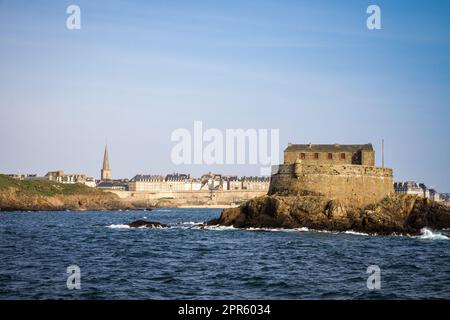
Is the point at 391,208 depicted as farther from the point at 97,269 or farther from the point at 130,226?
the point at 97,269

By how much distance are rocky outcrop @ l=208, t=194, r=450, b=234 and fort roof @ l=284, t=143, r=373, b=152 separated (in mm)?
5846

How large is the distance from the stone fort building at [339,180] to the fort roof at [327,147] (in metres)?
1.19

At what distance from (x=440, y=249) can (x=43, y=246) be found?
22537 millimetres

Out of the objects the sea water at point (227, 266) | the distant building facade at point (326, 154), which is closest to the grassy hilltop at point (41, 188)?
the distant building facade at point (326, 154)

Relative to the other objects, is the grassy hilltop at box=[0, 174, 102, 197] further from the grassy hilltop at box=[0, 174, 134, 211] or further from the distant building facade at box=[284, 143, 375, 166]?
the distant building facade at box=[284, 143, 375, 166]

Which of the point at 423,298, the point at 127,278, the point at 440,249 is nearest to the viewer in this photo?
the point at 423,298

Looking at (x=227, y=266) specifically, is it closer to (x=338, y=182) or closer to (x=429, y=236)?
(x=429, y=236)

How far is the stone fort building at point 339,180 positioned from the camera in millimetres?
53562

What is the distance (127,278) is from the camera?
25484 mm

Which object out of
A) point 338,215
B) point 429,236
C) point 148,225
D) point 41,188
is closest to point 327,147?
point 338,215

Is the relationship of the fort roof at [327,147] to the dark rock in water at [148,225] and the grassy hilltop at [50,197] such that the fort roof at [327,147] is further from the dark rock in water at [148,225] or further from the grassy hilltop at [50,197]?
the grassy hilltop at [50,197]

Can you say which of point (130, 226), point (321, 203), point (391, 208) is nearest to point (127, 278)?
point (321, 203)

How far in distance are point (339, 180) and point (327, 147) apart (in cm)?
653

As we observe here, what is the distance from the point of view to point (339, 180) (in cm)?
5369
